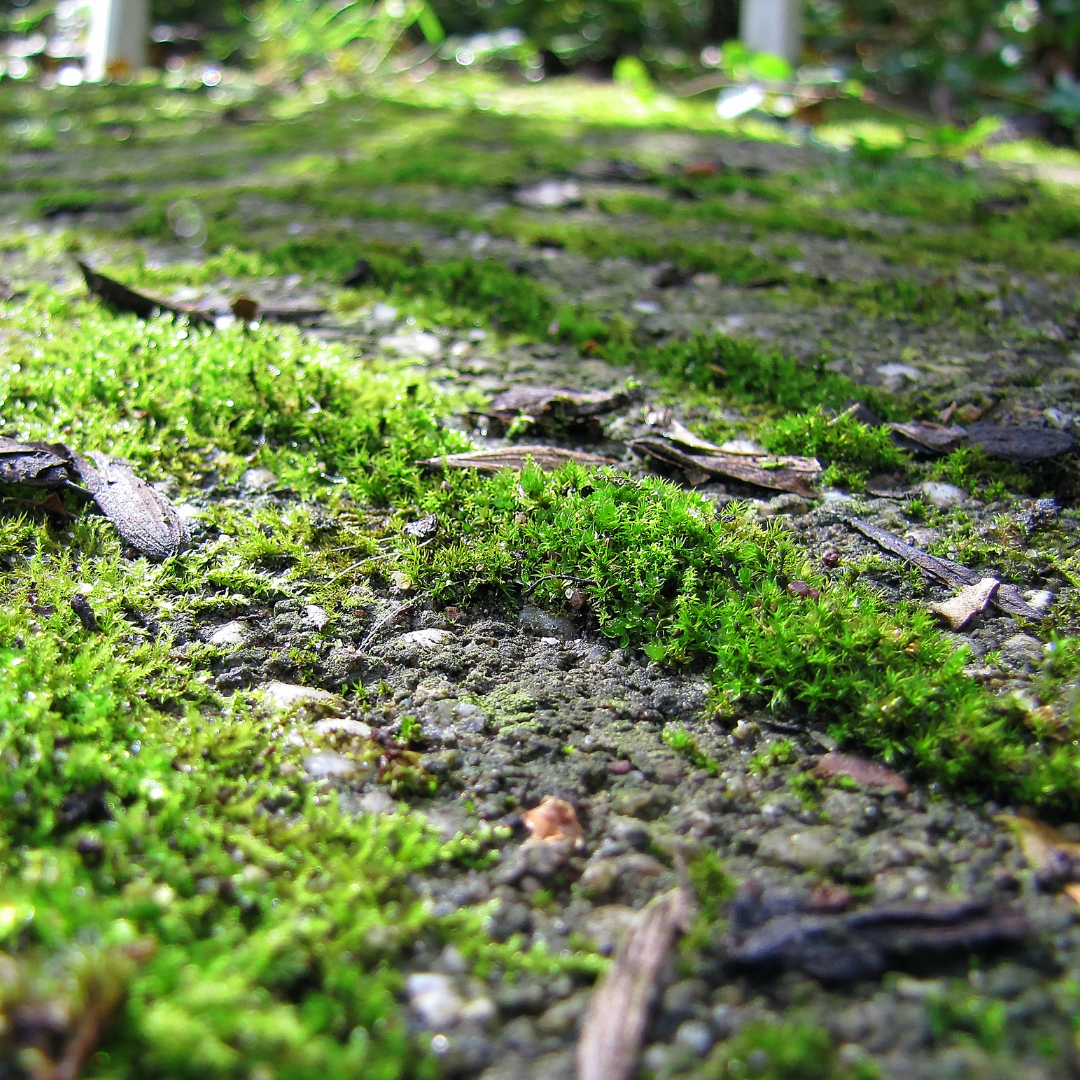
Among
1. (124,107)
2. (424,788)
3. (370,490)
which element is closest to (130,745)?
(424,788)

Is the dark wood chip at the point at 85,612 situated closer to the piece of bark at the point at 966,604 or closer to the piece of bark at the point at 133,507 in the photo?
the piece of bark at the point at 133,507

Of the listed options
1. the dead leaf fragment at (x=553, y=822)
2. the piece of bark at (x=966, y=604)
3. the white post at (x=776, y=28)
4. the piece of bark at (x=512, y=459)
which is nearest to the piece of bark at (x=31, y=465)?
the piece of bark at (x=512, y=459)

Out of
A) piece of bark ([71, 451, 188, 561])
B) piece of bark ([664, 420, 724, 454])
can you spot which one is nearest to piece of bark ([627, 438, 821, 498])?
piece of bark ([664, 420, 724, 454])

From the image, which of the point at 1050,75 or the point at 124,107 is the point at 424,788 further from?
the point at 1050,75

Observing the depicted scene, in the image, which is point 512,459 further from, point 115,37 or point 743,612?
point 115,37

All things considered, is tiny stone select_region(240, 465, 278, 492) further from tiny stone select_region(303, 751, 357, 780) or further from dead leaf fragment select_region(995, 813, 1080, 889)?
dead leaf fragment select_region(995, 813, 1080, 889)

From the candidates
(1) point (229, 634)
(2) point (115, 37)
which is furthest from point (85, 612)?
(2) point (115, 37)
